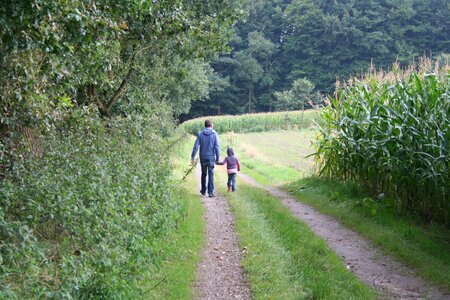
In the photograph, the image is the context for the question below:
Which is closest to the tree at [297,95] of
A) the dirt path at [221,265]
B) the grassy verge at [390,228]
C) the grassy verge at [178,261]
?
the grassy verge at [390,228]

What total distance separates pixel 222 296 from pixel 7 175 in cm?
329

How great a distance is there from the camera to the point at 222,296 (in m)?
5.82

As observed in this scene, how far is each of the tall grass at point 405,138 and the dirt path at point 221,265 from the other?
3808 millimetres

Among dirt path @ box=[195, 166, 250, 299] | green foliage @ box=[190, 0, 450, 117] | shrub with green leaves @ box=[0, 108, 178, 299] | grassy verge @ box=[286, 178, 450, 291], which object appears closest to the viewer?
shrub with green leaves @ box=[0, 108, 178, 299]

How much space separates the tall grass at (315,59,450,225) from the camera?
8.70 meters

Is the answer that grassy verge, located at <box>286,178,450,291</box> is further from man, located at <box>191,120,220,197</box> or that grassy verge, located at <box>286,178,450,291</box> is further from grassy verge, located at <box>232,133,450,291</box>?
man, located at <box>191,120,220,197</box>

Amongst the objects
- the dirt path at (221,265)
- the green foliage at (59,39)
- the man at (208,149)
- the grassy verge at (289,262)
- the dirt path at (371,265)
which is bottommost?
the dirt path at (371,265)

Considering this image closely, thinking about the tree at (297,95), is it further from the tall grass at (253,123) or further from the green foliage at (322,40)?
the tall grass at (253,123)

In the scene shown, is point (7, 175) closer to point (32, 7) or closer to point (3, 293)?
point (32, 7)

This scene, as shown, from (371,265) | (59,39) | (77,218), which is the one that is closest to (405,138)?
(371,265)

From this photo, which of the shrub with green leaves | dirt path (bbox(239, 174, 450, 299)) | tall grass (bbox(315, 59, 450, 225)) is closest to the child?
tall grass (bbox(315, 59, 450, 225))

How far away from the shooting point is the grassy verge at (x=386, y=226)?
7156 mm

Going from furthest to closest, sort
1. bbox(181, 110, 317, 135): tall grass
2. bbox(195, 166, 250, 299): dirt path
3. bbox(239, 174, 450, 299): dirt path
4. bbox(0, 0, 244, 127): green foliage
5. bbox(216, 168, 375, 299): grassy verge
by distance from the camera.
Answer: bbox(181, 110, 317, 135): tall grass → bbox(239, 174, 450, 299): dirt path → bbox(195, 166, 250, 299): dirt path → bbox(216, 168, 375, 299): grassy verge → bbox(0, 0, 244, 127): green foliage

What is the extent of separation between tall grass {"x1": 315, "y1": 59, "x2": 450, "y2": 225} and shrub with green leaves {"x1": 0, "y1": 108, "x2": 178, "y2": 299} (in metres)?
4.99
